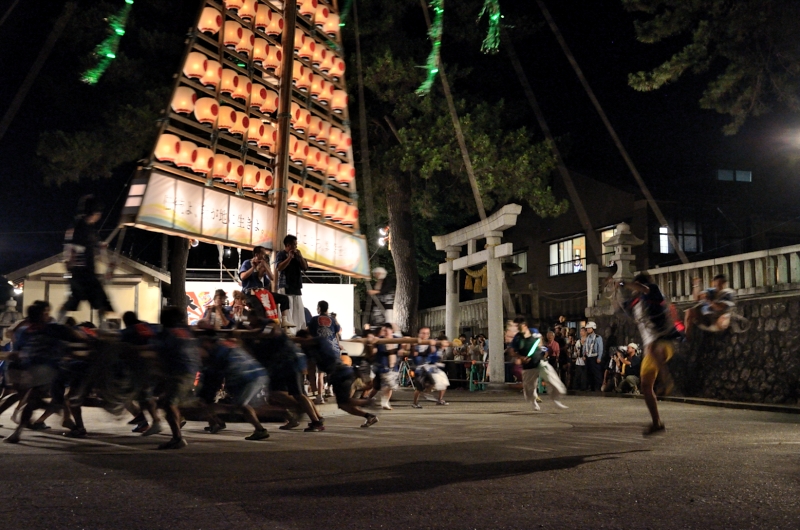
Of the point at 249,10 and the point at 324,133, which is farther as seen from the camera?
the point at 324,133

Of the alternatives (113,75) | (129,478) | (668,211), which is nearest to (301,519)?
(129,478)

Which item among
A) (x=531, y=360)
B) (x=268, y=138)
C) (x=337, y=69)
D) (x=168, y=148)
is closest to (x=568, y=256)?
(x=337, y=69)

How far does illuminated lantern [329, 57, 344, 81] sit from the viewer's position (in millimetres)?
15823

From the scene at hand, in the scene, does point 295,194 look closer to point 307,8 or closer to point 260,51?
point 260,51

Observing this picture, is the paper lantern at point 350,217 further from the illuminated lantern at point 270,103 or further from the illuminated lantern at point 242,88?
the illuminated lantern at point 242,88

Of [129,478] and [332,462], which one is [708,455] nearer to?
[332,462]

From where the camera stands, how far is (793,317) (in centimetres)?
1481

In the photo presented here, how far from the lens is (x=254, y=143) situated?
14.0 metres

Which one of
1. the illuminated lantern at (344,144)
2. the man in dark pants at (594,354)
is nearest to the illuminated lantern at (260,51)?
the illuminated lantern at (344,144)

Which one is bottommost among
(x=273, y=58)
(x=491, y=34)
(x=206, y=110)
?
(x=206, y=110)

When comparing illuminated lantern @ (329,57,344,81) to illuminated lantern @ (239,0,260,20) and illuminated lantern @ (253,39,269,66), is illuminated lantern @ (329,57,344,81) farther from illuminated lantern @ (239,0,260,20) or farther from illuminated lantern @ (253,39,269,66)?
illuminated lantern @ (239,0,260,20)

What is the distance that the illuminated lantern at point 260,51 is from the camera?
13.9 meters

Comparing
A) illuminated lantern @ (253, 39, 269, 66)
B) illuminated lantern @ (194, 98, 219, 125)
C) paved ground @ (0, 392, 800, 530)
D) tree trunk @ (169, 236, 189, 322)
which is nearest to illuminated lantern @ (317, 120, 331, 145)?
illuminated lantern @ (253, 39, 269, 66)

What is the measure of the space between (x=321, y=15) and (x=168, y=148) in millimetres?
5066
